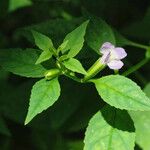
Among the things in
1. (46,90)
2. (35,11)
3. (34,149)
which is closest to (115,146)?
(46,90)

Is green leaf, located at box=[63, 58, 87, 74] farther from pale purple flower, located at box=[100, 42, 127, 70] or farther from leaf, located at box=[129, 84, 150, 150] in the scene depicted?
leaf, located at box=[129, 84, 150, 150]

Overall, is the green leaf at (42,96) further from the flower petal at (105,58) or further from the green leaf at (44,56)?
the flower petal at (105,58)

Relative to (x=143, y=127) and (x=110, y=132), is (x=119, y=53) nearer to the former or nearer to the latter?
(x=110, y=132)

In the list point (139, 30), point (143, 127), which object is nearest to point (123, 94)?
point (143, 127)

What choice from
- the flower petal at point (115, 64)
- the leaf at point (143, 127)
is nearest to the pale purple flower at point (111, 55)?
the flower petal at point (115, 64)

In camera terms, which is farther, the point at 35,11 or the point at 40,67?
the point at 35,11

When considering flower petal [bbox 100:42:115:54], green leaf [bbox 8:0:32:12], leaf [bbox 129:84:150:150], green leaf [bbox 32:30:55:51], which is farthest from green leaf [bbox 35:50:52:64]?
green leaf [bbox 8:0:32:12]

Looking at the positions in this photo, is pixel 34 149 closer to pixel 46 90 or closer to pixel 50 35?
pixel 50 35
